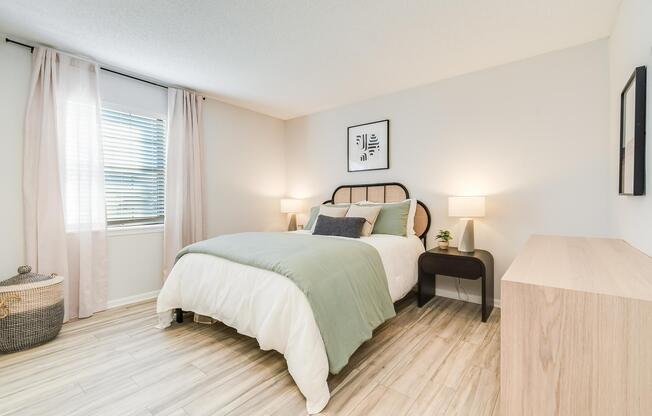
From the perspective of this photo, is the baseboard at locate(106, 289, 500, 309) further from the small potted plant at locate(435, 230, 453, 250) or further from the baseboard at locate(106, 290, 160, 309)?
the small potted plant at locate(435, 230, 453, 250)

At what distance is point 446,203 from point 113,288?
3694mm

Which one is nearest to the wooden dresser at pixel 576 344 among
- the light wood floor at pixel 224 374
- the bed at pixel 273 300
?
the light wood floor at pixel 224 374

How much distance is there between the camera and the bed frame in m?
3.34

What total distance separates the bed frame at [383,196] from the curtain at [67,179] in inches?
108

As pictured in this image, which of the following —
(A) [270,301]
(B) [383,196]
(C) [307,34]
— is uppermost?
(C) [307,34]

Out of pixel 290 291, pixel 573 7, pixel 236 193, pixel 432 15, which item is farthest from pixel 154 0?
pixel 573 7

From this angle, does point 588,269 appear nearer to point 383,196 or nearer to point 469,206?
point 469,206

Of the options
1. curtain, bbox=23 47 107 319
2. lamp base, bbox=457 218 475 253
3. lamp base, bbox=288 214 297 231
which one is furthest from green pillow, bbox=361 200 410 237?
curtain, bbox=23 47 107 319

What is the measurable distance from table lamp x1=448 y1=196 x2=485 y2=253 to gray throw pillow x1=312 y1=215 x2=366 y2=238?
35.7 inches

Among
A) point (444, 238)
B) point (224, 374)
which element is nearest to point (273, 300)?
point (224, 374)

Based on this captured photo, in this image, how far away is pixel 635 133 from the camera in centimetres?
144

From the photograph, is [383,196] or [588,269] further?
[383,196]

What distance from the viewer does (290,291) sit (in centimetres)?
170

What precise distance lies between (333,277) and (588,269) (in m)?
1.24
